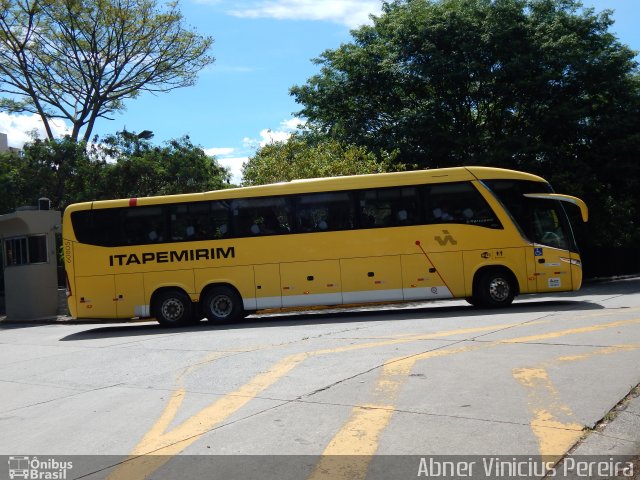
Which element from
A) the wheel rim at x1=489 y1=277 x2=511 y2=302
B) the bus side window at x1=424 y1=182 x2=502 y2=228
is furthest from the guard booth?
the wheel rim at x1=489 y1=277 x2=511 y2=302

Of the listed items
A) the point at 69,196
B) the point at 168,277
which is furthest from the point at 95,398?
the point at 69,196

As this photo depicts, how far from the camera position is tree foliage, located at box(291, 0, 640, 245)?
25.2m

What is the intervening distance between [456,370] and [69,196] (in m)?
23.5

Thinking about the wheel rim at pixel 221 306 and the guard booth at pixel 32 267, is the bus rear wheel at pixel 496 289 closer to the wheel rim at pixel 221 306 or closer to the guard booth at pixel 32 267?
the wheel rim at pixel 221 306

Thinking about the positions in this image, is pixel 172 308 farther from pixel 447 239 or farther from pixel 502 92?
pixel 502 92

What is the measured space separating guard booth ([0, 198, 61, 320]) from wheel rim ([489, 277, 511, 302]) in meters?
15.0

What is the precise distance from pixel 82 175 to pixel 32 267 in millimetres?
6091

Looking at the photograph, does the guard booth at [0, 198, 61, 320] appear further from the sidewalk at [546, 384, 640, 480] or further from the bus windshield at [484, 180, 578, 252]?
the sidewalk at [546, 384, 640, 480]

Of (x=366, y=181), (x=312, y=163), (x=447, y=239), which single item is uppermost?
(x=312, y=163)

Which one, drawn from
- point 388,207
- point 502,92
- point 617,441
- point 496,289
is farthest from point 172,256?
point 502,92

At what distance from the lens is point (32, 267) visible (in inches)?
884

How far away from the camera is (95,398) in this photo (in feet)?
26.3

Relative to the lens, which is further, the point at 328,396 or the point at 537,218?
the point at 537,218

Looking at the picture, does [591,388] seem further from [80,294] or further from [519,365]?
[80,294]
